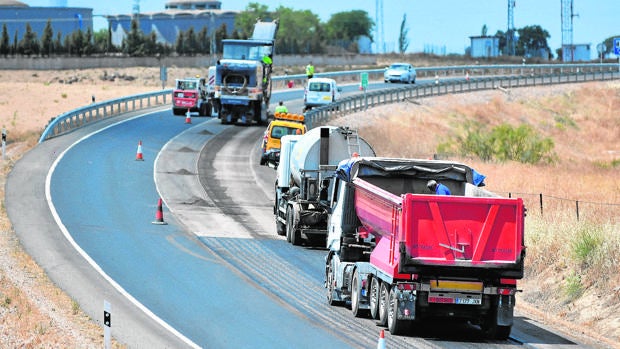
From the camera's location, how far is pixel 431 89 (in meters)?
78.9

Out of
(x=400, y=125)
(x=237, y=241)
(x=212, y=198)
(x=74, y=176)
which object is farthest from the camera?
(x=400, y=125)

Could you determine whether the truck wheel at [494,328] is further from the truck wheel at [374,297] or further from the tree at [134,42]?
the tree at [134,42]

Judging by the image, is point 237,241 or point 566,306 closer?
point 566,306

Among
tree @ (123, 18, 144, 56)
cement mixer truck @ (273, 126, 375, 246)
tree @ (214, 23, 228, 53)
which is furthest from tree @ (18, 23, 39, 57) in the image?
cement mixer truck @ (273, 126, 375, 246)

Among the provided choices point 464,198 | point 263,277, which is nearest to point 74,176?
point 263,277

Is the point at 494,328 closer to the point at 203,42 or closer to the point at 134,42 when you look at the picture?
the point at 134,42

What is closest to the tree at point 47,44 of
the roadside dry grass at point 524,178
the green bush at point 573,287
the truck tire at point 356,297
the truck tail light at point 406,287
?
the roadside dry grass at point 524,178

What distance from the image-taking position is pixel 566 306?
2425 cm

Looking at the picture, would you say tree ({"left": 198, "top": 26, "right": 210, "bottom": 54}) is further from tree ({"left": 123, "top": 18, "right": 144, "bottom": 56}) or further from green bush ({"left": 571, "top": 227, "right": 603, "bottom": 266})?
green bush ({"left": 571, "top": 227, "right": 603, "bottom": 266})

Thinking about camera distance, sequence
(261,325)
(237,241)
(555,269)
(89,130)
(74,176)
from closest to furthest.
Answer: (261,325), (555,269), (237,241), (74,176), (89,130)

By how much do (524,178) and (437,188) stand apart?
2485 centimetres

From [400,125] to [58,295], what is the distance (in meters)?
46.3

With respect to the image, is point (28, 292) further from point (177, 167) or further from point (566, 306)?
point (177, 167)

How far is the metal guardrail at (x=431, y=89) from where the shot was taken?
204 feet
